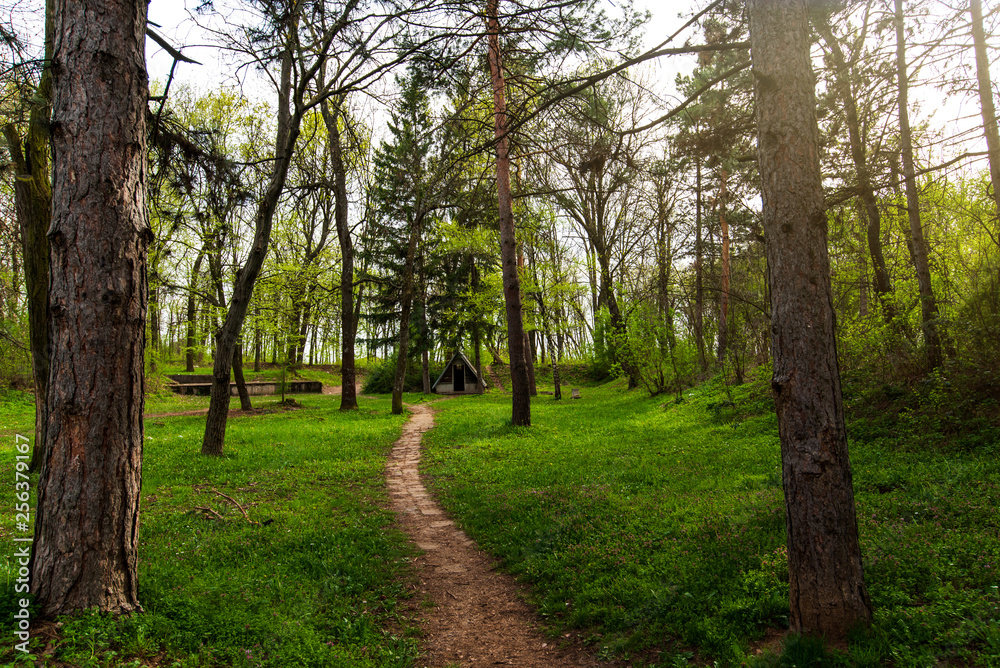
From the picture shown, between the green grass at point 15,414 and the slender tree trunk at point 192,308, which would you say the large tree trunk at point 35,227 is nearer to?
the green grass at point 15,414

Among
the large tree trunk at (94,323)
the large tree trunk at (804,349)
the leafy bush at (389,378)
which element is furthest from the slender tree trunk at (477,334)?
the large tree trunk at (804,349)

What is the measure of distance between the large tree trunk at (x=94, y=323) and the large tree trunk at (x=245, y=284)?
214 inches

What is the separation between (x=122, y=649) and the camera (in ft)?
10.2

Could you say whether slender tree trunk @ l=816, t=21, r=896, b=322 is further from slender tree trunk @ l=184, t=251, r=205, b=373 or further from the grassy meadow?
slender tree trunk @ l=184, t=251, r=205, b=373

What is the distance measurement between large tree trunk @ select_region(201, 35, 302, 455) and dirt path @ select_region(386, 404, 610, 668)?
205 inches

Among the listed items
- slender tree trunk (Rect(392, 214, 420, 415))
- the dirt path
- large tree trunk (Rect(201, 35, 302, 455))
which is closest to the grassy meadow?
the dirt path

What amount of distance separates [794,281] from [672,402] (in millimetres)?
14199

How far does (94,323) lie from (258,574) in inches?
103

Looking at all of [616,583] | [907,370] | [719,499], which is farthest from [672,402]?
[616,583]

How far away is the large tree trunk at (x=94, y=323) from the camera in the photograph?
3340mm

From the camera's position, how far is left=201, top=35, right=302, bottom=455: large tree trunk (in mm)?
9430

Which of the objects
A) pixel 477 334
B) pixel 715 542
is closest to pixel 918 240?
pixel 715 542

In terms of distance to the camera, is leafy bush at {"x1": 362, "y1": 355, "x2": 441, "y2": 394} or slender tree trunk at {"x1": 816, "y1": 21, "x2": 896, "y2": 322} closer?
slender tree trunk at {"x1": 816, "y1": 21, "x2": 896, "y2": 322}

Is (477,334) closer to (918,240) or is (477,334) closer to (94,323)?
(918,240)
